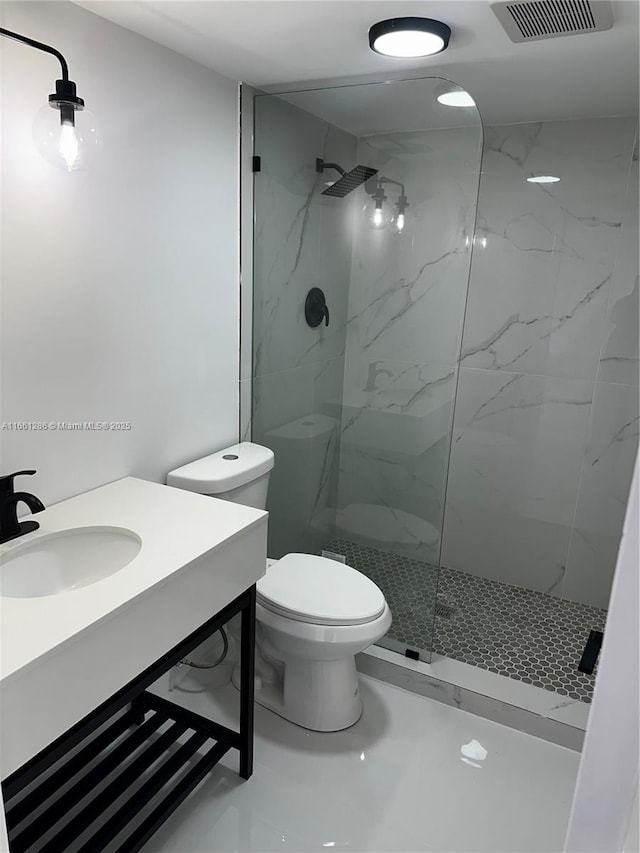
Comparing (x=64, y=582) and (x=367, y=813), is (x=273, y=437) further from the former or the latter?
(x=367, y=813)

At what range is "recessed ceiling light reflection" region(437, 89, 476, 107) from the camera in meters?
1.90

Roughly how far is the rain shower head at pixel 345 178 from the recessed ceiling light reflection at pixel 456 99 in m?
0.35

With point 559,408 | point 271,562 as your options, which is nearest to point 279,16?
point 271,562

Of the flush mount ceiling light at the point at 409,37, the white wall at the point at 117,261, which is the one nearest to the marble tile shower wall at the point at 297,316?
the white wall at the point at 117,261

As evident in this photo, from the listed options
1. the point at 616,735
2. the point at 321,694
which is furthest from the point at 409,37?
the point at 321,694

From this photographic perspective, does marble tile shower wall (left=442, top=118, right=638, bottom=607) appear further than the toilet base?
Yes

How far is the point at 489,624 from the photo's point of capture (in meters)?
2.56

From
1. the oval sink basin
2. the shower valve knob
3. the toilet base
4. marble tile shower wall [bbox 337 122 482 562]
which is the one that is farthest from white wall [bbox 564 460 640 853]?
the shower valve knob

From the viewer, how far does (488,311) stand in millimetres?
2709

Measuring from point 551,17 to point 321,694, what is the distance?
6.62 feet

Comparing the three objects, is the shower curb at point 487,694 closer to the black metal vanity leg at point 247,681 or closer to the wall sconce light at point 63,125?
the black metal vanity leg at point 247,681

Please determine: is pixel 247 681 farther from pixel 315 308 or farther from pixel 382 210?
pixel 382 210

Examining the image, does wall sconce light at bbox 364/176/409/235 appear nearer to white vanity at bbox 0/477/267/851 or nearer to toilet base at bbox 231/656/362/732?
white vanity at bbox 0/477/267/851

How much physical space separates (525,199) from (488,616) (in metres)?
1.82
